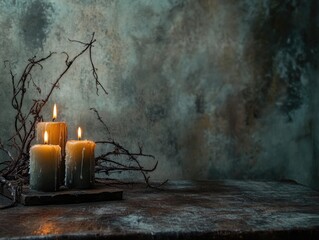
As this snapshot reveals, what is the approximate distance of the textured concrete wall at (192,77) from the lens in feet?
8.73

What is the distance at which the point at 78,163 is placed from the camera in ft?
5.29

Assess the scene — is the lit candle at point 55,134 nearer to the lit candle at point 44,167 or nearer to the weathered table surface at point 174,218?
the lit candle at point 44,167

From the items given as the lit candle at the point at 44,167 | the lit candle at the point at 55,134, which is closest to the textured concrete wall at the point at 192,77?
the lit candle at the point at 55,134

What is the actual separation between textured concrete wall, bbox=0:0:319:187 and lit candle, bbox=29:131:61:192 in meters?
1.12

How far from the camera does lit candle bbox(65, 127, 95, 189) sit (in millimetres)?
1607

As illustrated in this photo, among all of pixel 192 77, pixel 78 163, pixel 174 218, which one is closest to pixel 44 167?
pixel 78 163

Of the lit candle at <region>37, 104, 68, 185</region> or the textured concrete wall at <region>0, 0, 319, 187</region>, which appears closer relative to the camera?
the lit candle at <region>37, 104, 68, 185</region>

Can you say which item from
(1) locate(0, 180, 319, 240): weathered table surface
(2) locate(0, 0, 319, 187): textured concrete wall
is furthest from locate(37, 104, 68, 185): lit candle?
(2) locate(0, 0, 319, 187): textured concrete wall

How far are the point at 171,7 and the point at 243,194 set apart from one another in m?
1.39

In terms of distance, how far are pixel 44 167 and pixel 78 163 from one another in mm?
123

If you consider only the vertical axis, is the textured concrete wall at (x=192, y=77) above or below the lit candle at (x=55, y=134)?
above

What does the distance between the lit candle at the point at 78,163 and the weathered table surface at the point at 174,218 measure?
130 mm

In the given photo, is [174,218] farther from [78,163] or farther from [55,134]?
[55,134]

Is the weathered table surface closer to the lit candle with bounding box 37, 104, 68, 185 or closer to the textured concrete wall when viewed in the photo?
the lit candle with bounding box 37, 104, 68, 185
